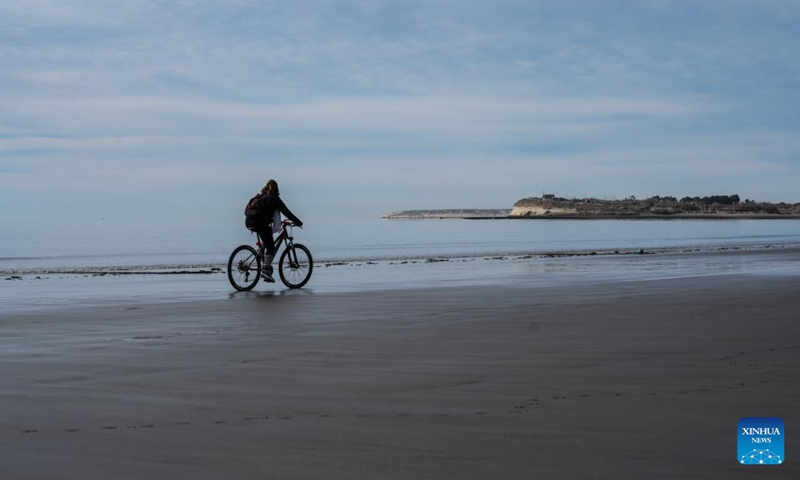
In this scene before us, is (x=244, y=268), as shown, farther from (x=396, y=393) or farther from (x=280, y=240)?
(x=396, y=393)

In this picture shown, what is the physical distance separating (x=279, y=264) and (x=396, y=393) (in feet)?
38.4

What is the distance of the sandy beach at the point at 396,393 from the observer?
4262 mm

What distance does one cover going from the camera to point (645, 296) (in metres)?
14.2

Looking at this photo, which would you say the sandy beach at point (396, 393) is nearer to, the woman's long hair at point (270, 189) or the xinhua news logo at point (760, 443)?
the xinhua news logo at point (760, 443)

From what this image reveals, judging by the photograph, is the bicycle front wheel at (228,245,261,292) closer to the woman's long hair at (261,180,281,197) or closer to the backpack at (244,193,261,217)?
the backpack at (244,193,261,217)

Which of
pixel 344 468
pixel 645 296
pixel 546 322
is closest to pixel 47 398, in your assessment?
pixel 344 468

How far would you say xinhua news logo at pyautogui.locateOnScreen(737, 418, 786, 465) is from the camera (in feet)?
13.5

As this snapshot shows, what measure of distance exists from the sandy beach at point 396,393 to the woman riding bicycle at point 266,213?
5.74m

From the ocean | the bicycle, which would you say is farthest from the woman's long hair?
the ocean

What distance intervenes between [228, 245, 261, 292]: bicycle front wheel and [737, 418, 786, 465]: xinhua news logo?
519 inches

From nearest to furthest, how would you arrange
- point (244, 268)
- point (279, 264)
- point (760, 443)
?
point (760, 443) → point (244, 268) → point (279, 264)

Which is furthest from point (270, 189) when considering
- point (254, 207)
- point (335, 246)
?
point (335, 246)

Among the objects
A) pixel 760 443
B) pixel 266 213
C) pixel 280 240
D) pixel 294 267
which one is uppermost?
pixel 266 213

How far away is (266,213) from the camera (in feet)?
57.2
